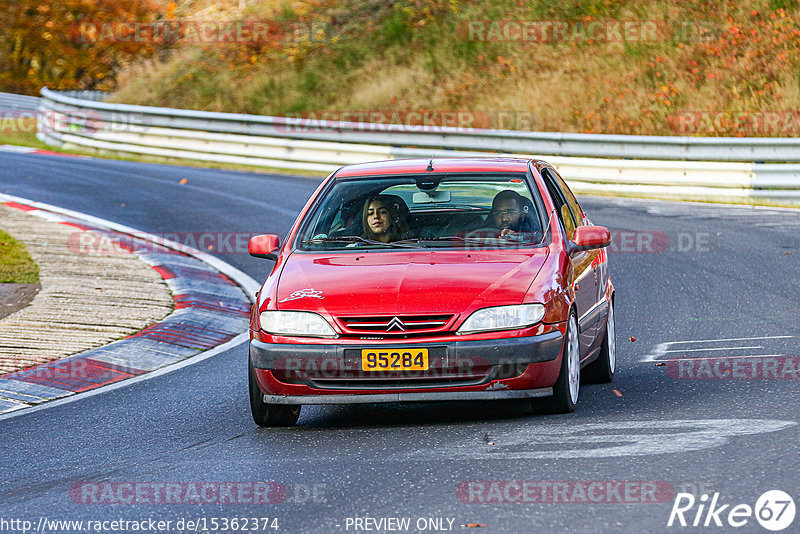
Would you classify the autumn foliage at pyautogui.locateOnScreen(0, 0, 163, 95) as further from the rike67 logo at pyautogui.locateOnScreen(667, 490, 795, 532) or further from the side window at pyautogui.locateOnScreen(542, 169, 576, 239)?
the rike67 logo at pyautogui.locateOnScreen(667, 490, 795, 532)

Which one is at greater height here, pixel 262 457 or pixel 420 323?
pixel 420 323

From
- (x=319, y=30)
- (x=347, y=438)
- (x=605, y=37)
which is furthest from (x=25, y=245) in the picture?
(x=319, y=30)

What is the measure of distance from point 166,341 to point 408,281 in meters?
4.34

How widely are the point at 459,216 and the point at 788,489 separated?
12.6ft

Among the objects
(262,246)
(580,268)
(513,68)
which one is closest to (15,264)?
(262,246)

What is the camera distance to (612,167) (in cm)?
2177

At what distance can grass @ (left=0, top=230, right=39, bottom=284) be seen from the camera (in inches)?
523

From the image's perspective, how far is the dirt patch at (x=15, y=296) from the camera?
11.9 m

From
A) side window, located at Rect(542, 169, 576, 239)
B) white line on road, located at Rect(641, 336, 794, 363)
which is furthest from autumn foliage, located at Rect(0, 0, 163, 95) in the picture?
side window, located at Rect(542, 169, 576, 239)

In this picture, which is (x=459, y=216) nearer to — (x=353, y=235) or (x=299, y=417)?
(x=353, y=235)

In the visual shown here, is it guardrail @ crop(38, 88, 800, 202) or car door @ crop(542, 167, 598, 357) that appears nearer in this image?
car door @ crop(542, 167, 598, 357)

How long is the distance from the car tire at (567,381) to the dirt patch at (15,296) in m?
6.20

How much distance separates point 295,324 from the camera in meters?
7.18

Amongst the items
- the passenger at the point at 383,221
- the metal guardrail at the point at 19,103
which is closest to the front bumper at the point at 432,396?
the passenger at the point at 383,221
